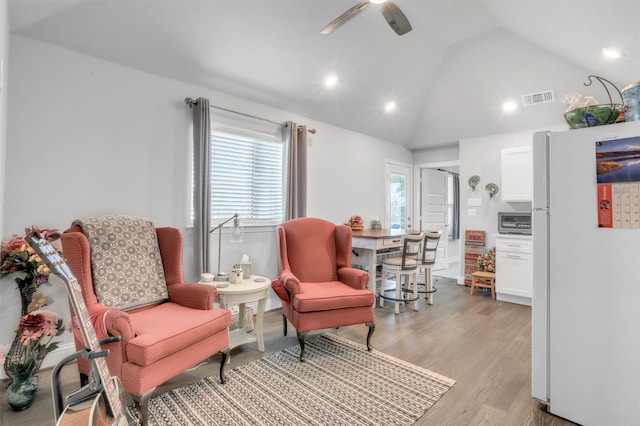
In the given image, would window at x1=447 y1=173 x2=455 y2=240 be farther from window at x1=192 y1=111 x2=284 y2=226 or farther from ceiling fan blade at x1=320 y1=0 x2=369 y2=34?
ceiling fan blade at x1=320 y1=0 x2=369 y2=34

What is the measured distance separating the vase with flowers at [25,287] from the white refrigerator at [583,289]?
10.1 ft

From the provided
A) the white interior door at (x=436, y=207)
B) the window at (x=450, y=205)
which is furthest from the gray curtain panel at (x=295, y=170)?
the window at (x=450, y=205)

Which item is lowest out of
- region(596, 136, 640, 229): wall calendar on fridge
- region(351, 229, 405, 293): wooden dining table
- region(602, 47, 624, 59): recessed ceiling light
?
region(351, 229, 405, 293): wooden dining table

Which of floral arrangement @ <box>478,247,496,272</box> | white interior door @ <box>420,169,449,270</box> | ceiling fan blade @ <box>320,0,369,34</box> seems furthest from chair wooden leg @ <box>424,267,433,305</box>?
ceiling fan blade @ <box>320,0,369,34</box>

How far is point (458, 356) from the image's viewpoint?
2.78 meters

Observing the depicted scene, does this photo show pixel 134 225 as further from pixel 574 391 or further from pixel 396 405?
pixel 574 391

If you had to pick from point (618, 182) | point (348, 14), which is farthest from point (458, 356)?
point (348, 14)

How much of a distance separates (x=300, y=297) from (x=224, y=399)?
91 cm

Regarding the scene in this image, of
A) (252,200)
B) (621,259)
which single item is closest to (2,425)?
(252,200)

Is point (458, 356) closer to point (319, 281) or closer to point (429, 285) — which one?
point (319, 281)

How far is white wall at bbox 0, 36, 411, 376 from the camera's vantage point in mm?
2414

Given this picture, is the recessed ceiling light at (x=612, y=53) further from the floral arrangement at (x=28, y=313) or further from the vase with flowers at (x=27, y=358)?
the vase with flowers at (x=27, y=358)

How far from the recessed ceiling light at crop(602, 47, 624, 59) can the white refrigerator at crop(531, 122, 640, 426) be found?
1.84m

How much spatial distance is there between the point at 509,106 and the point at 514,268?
2.39 m
